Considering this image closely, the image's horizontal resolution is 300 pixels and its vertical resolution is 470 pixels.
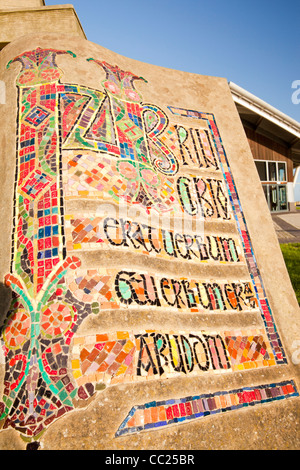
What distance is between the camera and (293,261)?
691 centimetres

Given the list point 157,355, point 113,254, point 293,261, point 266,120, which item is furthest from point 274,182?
point 157,355

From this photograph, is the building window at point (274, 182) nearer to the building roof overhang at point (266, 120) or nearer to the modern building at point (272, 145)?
the modern building at point (272, 145)

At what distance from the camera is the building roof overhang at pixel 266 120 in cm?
984

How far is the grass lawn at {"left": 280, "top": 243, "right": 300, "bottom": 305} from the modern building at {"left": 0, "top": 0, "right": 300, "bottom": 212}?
4.88 m

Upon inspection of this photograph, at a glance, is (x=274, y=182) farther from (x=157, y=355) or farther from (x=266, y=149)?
(x=157, y=355)

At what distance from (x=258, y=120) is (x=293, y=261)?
22.0 ft

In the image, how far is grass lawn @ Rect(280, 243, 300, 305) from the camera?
232 inches

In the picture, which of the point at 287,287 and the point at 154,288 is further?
the point at 287,287

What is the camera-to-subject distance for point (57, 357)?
2.89 metres

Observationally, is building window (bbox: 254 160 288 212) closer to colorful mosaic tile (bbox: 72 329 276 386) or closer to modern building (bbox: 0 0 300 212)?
modern building (bbox: 0 0 300 212)

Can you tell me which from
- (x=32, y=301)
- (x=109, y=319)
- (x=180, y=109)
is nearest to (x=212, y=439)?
(x=109, y=319)

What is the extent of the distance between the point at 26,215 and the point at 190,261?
81.7 inches

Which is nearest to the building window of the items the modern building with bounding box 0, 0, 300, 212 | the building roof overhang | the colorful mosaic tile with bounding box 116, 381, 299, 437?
the modern building with bounding box 0, 0, 300, 212
